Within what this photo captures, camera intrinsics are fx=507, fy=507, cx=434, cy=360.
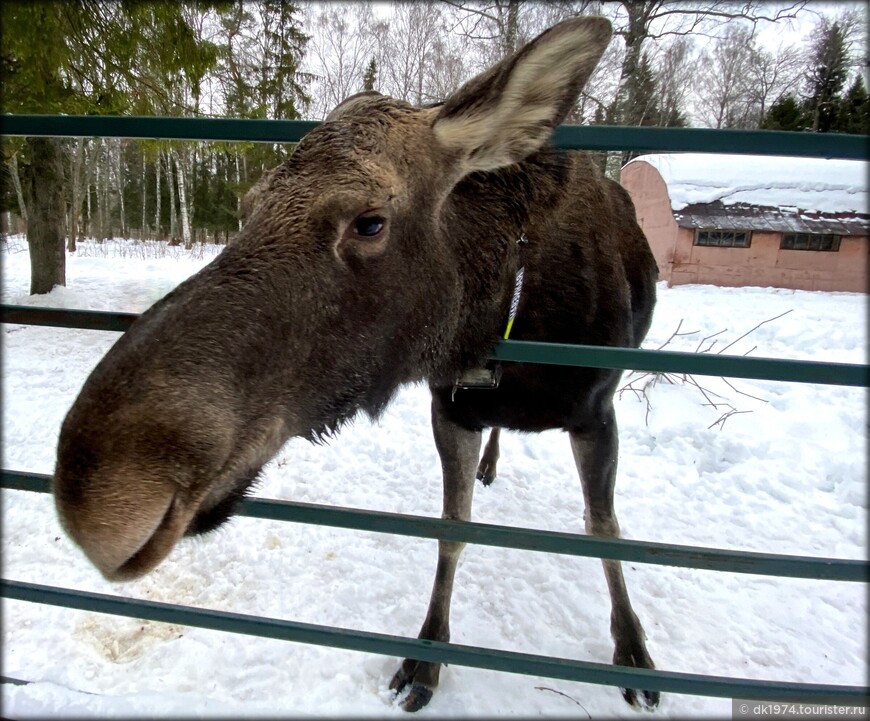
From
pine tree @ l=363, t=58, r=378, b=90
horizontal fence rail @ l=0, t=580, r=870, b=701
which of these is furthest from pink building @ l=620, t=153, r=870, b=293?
horizontal fence rail @ l=0, t=580, r=870, b=701

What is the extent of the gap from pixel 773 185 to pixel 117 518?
19.4 meters

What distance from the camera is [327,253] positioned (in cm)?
143

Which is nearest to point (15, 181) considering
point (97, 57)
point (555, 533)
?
point (97, 57)

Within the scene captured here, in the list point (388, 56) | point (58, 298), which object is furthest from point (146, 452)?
point (388, 56)

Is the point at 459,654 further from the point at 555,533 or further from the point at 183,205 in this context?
the point at 183,205

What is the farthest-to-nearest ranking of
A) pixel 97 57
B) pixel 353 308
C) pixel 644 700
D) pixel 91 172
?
pixel 91 172 < pixel 97 57 < pixel 644 700 < pixel 353 308

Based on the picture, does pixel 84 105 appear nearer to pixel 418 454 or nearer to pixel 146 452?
pixel 418 454

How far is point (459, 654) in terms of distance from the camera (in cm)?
179

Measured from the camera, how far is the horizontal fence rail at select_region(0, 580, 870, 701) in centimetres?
167

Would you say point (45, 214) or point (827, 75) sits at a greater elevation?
point (827, 75)

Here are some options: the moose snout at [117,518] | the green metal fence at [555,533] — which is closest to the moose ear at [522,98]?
the green metal fence at [555,533]

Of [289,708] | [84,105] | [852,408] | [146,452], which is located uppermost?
[84,105]

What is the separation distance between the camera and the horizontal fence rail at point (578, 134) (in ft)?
4.76

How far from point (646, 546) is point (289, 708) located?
188 centimetres
